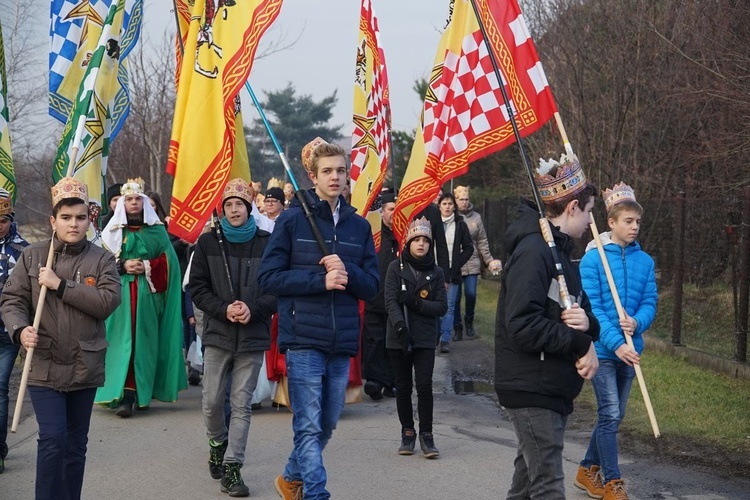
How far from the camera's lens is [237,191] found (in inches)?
292

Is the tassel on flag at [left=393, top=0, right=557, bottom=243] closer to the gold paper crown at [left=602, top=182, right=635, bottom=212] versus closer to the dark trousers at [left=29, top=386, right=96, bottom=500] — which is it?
the gold paper crown at [left=602, top=182, right=635, bottom=212]

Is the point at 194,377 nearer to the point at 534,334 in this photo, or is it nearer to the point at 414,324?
the point at 414,324

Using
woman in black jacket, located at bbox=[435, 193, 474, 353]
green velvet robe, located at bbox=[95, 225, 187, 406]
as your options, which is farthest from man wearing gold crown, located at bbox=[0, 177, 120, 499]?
woman in black jacket, located at bbox=[435, 193, 474, 353]

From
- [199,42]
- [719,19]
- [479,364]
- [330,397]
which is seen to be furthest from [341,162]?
[719,19]

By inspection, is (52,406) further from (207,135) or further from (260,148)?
(260,148)

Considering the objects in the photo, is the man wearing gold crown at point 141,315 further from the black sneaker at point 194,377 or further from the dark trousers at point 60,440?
the dark trousers at point 60,440

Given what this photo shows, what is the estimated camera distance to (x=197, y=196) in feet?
24.2

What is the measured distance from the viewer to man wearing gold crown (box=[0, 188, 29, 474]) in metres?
7.35

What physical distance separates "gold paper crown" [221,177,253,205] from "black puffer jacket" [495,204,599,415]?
9.31ft

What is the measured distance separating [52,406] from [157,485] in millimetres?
1689

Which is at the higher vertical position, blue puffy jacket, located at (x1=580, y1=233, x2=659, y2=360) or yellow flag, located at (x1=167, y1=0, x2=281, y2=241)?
yellow flag, located at (x1=167, y1=0, x2=281, y2=241)

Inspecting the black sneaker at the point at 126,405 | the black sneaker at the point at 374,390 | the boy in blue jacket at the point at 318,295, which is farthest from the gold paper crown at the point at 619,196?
the black sneaker at the point at 126,405

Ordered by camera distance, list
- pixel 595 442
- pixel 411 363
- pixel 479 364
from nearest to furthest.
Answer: pixel 595 442
pixel 411 363
pixel 479 364

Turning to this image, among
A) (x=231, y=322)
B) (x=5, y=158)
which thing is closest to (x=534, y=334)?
(x=231, y=322)
